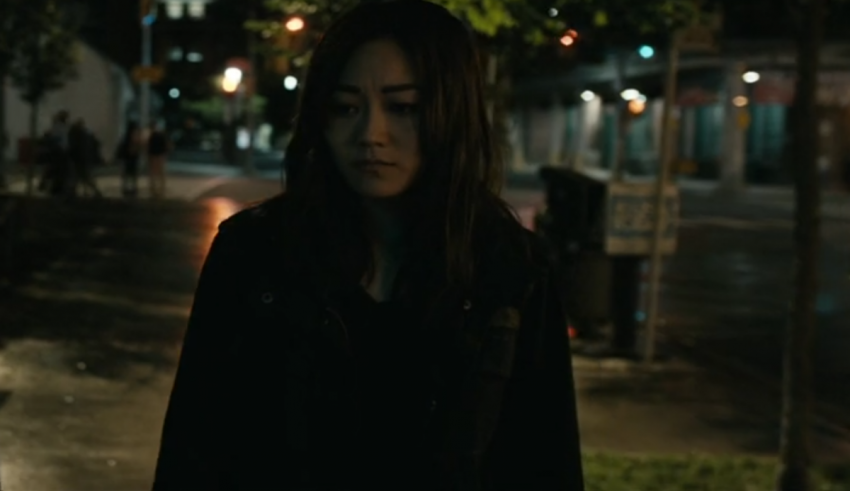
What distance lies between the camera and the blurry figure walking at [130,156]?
2883cm

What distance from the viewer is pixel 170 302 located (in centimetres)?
1355

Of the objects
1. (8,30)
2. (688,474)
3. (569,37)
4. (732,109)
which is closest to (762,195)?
(732,109)

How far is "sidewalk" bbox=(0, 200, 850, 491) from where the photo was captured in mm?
7562

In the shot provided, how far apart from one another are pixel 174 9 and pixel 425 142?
9800 centimetres

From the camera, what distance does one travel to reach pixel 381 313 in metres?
2.31

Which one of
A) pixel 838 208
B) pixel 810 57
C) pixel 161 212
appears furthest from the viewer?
pixel 838 208

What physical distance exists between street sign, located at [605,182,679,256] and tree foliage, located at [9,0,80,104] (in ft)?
44.6

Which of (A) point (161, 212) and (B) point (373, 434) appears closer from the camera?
(B) point (373, 434)

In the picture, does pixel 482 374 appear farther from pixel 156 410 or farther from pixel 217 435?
pixel 156 410

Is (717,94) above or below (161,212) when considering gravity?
above

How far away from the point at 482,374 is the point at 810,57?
4.55 m

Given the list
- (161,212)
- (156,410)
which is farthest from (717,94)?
(156,410)

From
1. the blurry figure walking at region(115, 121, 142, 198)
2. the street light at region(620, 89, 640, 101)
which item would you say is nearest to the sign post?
the blurry figure walking at region(115, 121, 142, 198)

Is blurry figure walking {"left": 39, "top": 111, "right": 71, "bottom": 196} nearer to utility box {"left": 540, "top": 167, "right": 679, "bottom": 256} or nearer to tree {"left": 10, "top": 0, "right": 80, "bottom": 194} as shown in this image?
tree {"left": 10, "top": 0, "right": 80, "bottom": 194}
